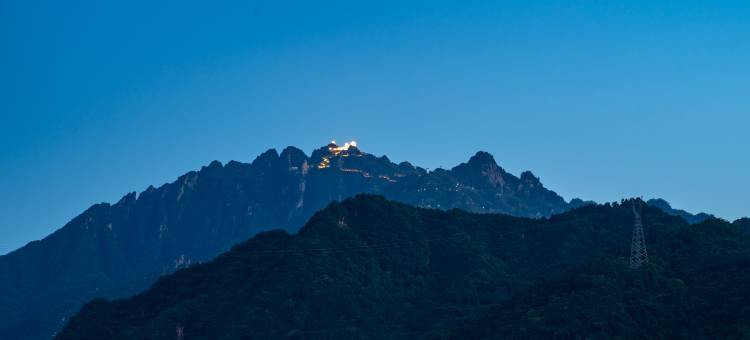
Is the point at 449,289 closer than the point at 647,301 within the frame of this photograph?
No

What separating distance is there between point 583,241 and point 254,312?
69007mm

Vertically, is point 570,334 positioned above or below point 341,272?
below

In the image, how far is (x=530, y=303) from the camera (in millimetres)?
138000

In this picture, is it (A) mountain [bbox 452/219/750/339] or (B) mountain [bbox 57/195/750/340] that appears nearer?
(A) mountain [bbox 452/219/750/339]

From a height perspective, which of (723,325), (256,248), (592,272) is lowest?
(723,325)

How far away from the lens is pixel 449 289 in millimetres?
174250

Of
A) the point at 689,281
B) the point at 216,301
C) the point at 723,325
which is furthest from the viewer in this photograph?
the point at 216,301

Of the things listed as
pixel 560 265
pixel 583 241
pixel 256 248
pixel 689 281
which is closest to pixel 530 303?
pixel 689 281

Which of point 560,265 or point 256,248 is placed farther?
Answer: point 256,248

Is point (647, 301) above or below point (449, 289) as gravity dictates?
below

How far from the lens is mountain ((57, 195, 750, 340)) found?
125 meters

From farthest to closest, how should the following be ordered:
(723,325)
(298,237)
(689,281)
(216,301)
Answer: (298,237) < (216,301) < (689,281) < (723,325)

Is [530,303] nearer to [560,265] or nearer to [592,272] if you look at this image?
[592,272]

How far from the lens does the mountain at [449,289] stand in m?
125
